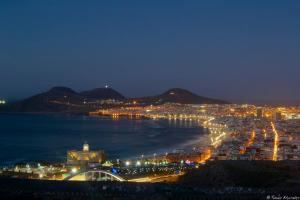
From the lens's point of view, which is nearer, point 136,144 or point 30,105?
point 136,144

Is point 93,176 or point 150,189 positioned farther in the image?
point 93,176

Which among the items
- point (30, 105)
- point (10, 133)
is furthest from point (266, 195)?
point (30, 105)

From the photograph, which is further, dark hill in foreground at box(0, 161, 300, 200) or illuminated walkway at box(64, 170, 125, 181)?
illuminated walkway at box(64, 170, 125, 181)

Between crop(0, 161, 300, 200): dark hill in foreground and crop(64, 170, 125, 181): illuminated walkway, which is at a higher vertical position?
crop(0, 161, 300, 200): dark hill in foreground

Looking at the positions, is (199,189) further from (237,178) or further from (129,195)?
(237,178)

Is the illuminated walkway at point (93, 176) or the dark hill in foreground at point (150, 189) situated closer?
the dark hill in foreground at point (150, 189)

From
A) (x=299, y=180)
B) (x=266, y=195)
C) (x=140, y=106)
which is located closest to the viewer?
(x=266, y=195)

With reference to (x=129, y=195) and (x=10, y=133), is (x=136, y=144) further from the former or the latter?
(x=129, y=195)

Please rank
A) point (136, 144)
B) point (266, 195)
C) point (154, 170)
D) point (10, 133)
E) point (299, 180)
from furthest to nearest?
point (10, 133)
point (136, 144)
point (154, 170)
point (299, 180)
point (266, 195)

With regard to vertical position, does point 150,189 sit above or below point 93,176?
above

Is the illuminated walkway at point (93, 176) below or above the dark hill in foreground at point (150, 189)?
below
